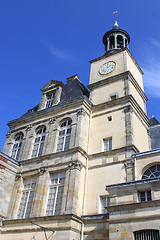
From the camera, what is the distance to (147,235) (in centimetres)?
1104

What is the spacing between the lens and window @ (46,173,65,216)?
15680 mm

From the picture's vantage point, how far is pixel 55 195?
16234 mm

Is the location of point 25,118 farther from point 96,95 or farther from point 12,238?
point 12,238

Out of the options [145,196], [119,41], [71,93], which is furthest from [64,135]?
[119,41]

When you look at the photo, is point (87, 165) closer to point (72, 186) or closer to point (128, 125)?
point (72, 186)

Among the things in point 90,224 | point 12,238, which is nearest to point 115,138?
point 90,224

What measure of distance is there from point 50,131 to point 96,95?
495cm

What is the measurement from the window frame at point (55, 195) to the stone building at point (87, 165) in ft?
0.20

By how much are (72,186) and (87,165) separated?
2.30 meters

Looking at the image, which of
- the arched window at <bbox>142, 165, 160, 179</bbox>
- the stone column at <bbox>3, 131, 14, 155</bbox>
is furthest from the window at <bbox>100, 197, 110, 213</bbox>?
the stone column at <bbox>3, 131, 14, 155</bbox>

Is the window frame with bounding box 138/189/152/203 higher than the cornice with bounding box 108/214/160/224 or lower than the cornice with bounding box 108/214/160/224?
higher

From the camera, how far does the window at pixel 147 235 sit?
1086cm

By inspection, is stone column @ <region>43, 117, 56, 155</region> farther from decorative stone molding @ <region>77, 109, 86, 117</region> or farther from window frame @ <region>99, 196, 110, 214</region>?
window frame @ <region>99, 196, 110, 214</region>

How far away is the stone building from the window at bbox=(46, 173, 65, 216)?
0.20 ft
